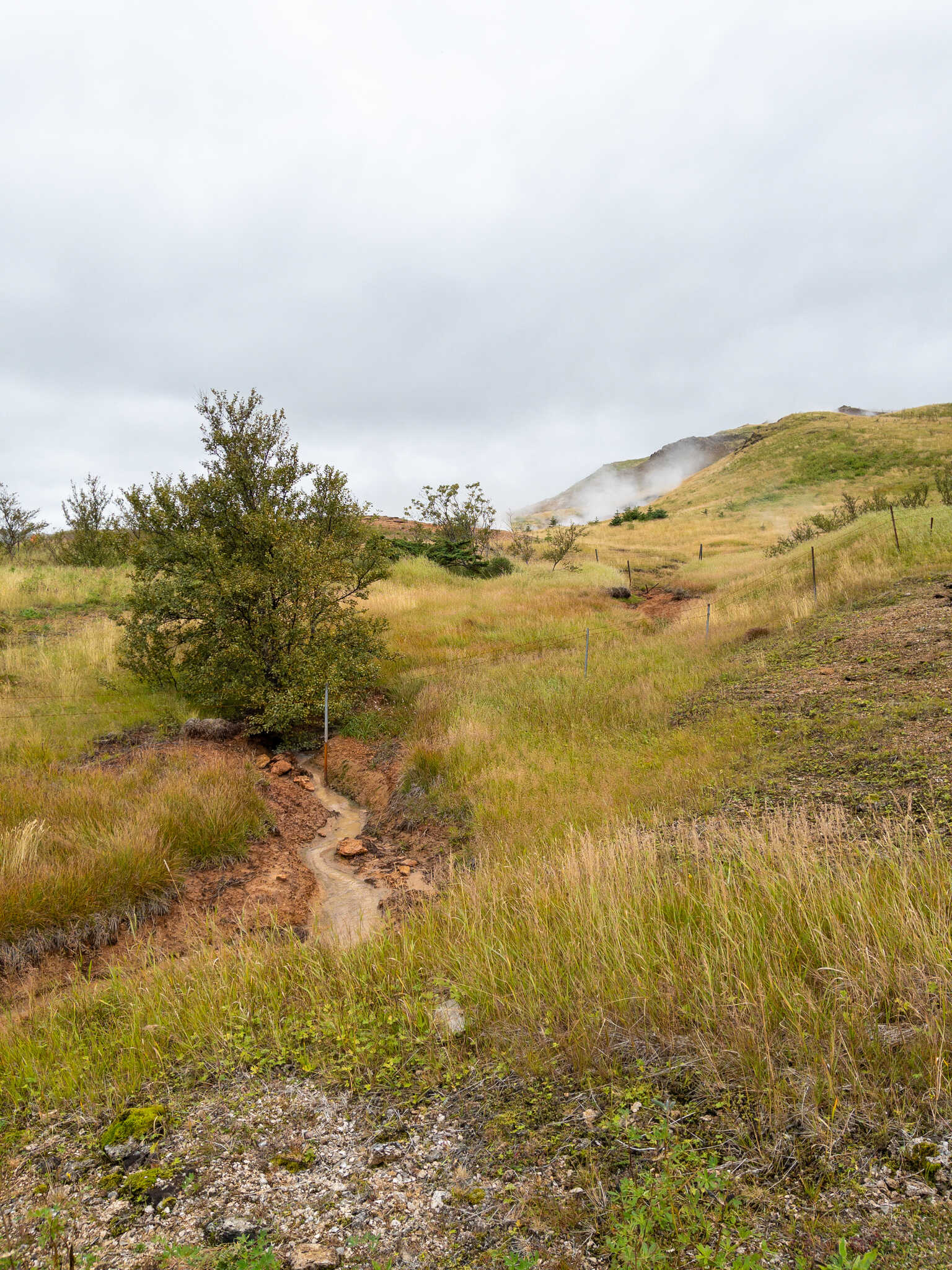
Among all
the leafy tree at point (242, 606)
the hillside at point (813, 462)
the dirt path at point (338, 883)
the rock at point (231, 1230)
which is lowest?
the dirt path at point (338, 883)

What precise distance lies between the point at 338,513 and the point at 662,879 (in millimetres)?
13317

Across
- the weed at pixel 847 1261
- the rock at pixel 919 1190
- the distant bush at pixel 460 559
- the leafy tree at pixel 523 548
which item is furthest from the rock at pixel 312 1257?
the leafy tree at pixel 523 548

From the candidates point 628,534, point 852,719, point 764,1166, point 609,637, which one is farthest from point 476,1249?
point 628,534

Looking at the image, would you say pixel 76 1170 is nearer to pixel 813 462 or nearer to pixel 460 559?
pixel 460 559

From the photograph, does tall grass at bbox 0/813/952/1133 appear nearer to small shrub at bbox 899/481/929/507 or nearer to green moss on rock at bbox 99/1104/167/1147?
green moss on rock at bbox 99/1104/167/1147

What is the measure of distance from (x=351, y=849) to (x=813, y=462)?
70609mm

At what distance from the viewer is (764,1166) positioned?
2342mm

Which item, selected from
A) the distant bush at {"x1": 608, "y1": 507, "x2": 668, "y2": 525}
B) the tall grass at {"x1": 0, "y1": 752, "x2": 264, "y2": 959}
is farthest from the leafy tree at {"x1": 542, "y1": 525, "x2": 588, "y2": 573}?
the tall grass at {"x1": 0, "y1": 752, "x2": 264, "y2": 959}

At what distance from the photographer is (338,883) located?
27.5ft

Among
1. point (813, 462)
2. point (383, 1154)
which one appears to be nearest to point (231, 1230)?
point (383, 1154)

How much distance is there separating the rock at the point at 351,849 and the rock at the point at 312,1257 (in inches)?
270

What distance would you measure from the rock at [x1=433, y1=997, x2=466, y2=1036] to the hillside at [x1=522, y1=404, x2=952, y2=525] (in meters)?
57.0

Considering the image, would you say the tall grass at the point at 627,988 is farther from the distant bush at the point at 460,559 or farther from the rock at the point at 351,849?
the distant bush at the point at 460,559

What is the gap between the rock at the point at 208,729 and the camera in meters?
11.7
